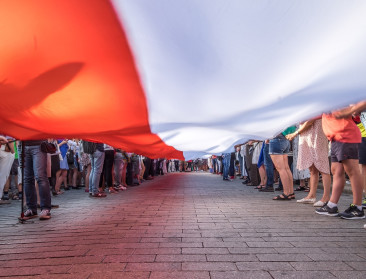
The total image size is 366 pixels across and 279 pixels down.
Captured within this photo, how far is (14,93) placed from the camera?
95.2 inches

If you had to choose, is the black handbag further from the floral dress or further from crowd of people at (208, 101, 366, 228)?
the floral dress

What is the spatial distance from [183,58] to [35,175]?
11.4ft

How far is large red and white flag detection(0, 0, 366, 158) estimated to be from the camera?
5.40 ft

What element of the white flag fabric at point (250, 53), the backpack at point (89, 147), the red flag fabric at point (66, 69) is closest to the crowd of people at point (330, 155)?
the white flag fabric at point (250, 53)

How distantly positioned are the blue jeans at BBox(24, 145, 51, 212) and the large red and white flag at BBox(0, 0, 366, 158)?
1.67 metres

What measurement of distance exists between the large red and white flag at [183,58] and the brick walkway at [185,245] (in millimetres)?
1208

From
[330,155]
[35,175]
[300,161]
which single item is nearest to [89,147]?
[35,175]

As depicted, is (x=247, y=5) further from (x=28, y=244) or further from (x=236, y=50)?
(x=28, y=244)

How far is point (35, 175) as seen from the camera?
446cm

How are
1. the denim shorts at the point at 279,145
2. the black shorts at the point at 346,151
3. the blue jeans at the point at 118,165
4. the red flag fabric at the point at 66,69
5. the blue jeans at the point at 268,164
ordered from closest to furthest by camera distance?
the red flag fabric at the point at 66,69, the black shorts at the point at 346,151, the denim shorts at the point at 279,145, the blue jeans at the point at 268,164, the blue jeans at the point at 118,165

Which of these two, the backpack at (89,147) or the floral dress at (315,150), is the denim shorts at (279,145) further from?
the backpack at (89,147)

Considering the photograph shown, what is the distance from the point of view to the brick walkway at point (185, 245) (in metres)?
2.16

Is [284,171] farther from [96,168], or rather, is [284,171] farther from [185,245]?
[96,168]

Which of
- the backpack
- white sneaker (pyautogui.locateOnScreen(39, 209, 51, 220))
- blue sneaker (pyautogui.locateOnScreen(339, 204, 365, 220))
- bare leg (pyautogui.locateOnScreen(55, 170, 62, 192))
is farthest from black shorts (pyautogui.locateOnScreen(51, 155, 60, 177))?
blue sneaker (pyautogui.locateOnScreen(339, 204, 365, 220))
